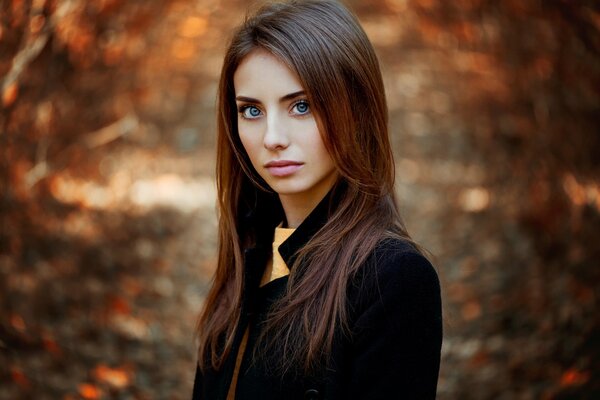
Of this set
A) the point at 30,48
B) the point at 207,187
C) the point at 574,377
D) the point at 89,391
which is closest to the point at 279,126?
the point at 30,48

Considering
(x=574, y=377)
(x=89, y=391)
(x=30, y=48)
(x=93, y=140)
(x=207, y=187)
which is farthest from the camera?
(x=207, y=187)

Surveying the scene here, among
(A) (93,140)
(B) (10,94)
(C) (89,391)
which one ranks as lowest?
(C) (89,391)

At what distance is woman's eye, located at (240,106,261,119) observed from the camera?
0.81 m

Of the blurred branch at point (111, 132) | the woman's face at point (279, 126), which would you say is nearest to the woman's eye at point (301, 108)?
the woman's face at point (279, 126)

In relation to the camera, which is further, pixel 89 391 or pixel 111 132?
pixel 111 132

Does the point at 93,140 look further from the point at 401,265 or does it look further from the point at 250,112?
the point at 401,265

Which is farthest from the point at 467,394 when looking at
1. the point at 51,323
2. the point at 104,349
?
the point at 51,323

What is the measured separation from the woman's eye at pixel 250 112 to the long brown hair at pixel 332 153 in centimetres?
5

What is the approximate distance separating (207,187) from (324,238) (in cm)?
202

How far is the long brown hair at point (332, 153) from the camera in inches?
29.5

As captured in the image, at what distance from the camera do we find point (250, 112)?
32.1 inches

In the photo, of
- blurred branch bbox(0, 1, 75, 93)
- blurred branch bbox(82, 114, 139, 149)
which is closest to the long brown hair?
blurred branch bbox(0, 1, 75, 93)

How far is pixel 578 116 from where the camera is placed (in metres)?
2.24

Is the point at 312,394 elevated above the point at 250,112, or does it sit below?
below
